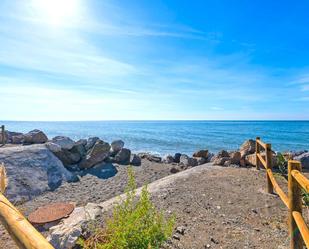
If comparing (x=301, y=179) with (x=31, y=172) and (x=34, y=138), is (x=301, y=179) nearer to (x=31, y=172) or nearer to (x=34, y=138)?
(x=31, y=172)

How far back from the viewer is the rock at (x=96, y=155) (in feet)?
43.6

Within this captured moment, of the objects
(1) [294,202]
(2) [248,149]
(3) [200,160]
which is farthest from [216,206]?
(3) [200,160]

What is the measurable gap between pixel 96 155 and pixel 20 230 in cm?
1220

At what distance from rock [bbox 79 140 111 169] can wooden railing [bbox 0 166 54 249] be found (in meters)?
11.2

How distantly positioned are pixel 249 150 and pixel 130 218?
30.9 ft

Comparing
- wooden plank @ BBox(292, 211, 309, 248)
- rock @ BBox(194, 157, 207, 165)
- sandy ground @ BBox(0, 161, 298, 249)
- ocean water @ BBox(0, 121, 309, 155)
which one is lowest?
ocean water @ BBox(0, 121, 309, 155)

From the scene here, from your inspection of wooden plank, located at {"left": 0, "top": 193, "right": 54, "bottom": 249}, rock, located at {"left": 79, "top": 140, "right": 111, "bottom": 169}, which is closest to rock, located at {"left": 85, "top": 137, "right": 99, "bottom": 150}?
rock, located at {"left": 79, "top": 140, "right": 111, "bottom": 169}

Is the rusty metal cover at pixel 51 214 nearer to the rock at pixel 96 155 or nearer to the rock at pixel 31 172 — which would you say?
the rock at pixel 31 172

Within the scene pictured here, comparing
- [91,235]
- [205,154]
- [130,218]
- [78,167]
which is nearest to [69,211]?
[91,235]

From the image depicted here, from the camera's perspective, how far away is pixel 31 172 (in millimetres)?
10297

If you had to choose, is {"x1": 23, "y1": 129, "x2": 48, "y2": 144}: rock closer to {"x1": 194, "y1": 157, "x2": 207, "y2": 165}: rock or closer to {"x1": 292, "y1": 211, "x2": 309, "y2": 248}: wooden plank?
{"x1": 194, "y1": 157, "x2": 207, "y2": 165}: rock

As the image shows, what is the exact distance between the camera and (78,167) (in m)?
13.1

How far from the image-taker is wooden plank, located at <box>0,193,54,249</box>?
1583 mm

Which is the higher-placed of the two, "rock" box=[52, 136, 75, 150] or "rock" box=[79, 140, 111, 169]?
"rock" box=[52, 136, 75, 150]
